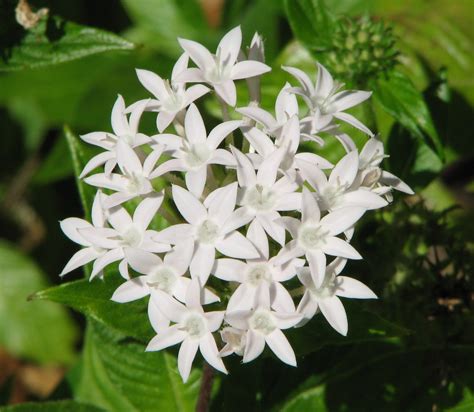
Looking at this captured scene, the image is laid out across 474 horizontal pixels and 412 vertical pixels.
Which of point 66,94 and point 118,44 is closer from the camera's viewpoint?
point 118,44

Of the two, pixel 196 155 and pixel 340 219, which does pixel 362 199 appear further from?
pixel 196 155

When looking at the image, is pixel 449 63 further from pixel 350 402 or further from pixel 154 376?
pixel 154 376

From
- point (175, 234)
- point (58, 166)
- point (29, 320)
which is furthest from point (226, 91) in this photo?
point (29, 320)

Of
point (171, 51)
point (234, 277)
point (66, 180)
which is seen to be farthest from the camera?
point (66, 180)

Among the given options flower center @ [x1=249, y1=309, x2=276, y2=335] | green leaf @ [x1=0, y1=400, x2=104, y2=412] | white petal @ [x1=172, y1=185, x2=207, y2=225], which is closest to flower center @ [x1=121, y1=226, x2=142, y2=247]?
white petal @ [x1=172, y1=185, x2=207, y2=225]

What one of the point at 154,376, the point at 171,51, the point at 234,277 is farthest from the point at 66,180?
the point at 234,277

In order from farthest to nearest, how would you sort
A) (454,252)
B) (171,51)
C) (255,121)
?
(171,51), (454,252), (255,121)
